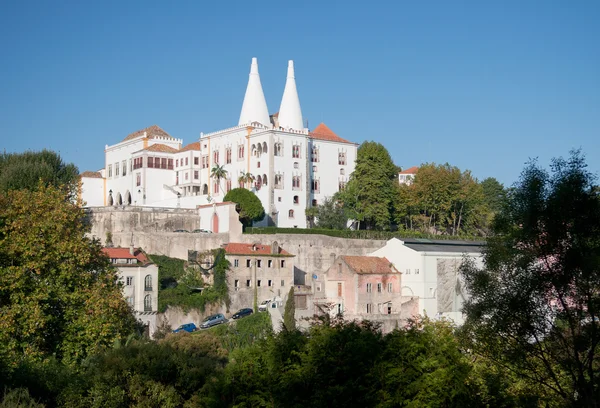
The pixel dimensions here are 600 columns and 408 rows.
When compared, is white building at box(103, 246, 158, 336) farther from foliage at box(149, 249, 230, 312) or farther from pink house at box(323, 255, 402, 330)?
pink house at box(323, 255, 402, 330)

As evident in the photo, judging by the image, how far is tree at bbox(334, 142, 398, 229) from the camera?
76.8 m

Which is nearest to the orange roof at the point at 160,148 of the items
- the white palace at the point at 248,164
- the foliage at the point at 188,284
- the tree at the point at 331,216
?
the white palace at the point at 248,164

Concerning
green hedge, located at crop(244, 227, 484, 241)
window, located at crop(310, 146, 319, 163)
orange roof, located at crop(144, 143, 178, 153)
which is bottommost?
green hedge, located at crop(244, 227, 484, 241)

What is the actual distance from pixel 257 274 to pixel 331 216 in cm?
1433

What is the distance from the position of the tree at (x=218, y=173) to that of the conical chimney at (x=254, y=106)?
5263 mm

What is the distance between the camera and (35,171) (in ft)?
225

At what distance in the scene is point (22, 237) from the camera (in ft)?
116

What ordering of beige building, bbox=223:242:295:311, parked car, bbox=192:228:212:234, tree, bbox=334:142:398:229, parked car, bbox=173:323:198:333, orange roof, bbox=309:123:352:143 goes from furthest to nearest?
orange roof, bbox=309:123:352:143 → tree, bbox=334:142:398:229 → parked car, bbox=192:228:212:234 → beige building, bbox=223:242:295:311 → parked car, bbox=173:323:198:333

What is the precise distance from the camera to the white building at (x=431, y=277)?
204 feet

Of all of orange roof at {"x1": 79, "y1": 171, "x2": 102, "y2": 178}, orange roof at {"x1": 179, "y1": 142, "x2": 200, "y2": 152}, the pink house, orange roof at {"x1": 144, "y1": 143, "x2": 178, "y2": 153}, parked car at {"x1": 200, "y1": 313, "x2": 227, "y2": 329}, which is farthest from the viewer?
orange roof at {"x1": 79, "y1": 171, "x2": 102, "y2": 178}

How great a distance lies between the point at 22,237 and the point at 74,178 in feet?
130

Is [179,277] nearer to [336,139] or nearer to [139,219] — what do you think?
[139,219]

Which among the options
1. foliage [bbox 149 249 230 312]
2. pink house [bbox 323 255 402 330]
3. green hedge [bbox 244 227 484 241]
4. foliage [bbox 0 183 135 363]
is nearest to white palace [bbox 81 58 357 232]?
green hedge [bbox 244 227 484 241]

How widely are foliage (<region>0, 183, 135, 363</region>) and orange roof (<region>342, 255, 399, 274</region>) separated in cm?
2702
